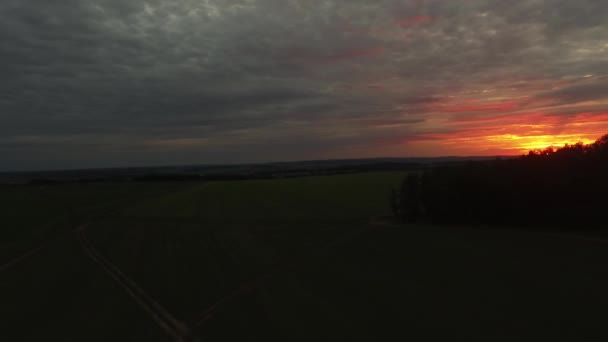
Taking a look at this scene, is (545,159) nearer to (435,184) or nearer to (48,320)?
(435,184)

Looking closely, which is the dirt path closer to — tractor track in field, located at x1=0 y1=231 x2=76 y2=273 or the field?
the field

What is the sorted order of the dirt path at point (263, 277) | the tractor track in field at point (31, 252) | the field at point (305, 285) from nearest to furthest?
the field at point (305, 285), the dirt path at point (263, 277), the tractor track in field at point (31, 252)

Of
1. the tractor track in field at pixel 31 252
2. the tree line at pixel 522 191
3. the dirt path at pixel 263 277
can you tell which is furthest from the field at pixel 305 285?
the tree line at pixel 522 191

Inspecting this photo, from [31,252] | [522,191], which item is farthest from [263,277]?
[522,191]

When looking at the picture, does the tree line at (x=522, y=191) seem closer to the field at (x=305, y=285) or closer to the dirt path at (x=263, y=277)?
the field at (x=305, y=285)

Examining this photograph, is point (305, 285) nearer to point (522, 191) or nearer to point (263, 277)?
point (263, 277)

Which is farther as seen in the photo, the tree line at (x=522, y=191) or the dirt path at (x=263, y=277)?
the tree line at (x=522, y=191)
